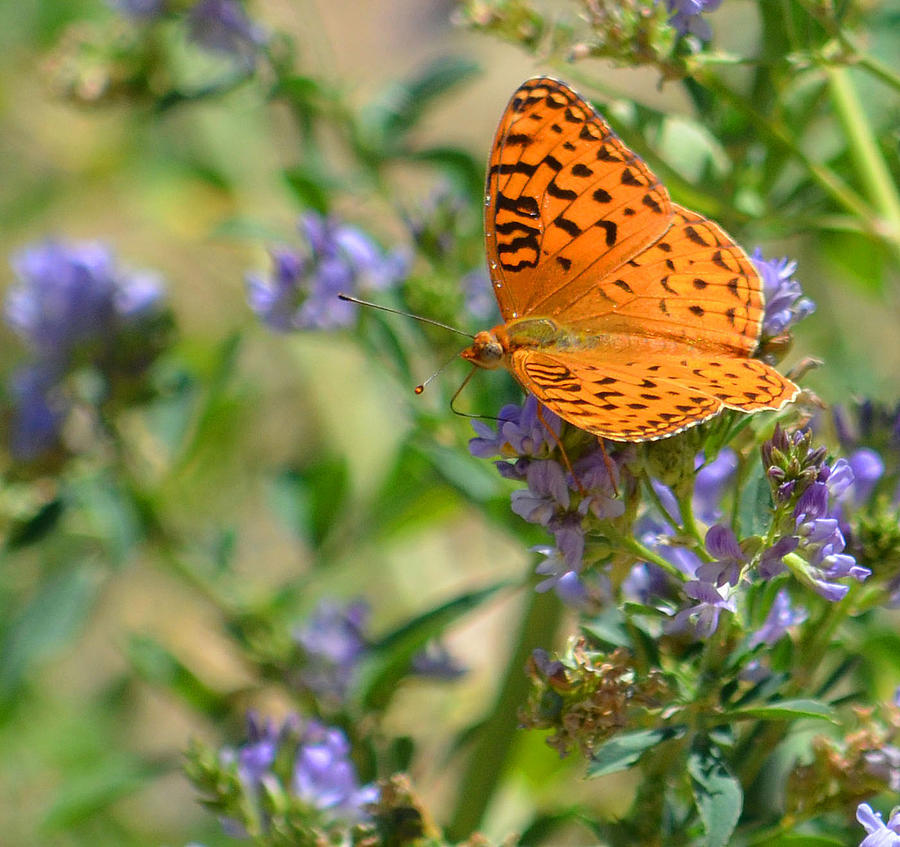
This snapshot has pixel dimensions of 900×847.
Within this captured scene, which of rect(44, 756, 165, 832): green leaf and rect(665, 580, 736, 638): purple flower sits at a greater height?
rect(665, 580, 736, 638): purple flower

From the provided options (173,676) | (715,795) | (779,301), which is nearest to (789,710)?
(715,795)

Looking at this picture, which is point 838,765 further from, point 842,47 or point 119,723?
point 119,723

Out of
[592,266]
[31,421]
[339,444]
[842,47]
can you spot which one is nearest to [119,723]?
[339,444]

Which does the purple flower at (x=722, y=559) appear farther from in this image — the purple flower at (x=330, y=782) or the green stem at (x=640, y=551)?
the purple flower at (x=330, y=782)

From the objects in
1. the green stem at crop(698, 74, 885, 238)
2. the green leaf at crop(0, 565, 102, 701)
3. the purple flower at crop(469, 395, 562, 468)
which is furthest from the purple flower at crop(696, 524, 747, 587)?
the green leaf at crop(0, 565, 102, 701)

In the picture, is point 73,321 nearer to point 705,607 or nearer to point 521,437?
point 521,437

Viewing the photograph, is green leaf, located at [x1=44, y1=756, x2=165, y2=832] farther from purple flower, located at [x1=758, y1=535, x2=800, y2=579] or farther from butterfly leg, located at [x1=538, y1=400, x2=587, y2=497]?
purple flower, located at [x1=758, y1=535, x2=800, y2=579]

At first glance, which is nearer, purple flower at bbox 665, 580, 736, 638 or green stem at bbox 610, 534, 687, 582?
purple flower at bbox 665, 580, 736, 638
